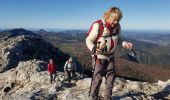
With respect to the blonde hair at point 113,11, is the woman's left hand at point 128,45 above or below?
below

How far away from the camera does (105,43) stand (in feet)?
33.6

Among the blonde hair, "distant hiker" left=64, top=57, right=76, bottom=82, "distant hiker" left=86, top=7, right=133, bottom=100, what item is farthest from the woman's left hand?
"distant hiker" left=64, top=57, right=76, bottom=82

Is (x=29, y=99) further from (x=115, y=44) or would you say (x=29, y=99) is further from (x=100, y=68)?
(x=115, y=44)

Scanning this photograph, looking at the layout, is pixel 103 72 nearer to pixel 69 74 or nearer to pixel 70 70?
pixel 69 74

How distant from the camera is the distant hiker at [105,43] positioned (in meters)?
9.94

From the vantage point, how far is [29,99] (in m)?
14.1

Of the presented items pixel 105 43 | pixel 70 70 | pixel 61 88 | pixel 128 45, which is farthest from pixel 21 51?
pixel 105 43

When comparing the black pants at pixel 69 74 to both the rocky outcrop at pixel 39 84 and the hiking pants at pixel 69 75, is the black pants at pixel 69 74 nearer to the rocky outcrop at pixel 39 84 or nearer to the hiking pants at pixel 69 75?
the hiking pants at pixel 69 75

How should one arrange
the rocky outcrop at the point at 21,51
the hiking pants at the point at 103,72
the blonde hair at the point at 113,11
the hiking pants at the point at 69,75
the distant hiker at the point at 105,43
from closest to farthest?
the blonde hair at the point at 113,11 < the distant hiker at the point at 105,43 < the hiking pants at the point at 103,72 < the hiking pants at the point at 69,75 < the rocky outcrop at the point at 21,51

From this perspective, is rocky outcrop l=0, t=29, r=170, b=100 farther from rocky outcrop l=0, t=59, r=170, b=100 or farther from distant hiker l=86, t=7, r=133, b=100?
distant hiker l=86, t=7, r=133, b=100

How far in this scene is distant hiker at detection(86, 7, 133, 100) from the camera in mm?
9938

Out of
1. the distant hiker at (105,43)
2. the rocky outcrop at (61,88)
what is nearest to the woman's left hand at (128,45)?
the distant hiker at (105,43)

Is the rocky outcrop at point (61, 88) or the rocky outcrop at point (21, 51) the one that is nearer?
the rocky outcrop at point (61, 88)

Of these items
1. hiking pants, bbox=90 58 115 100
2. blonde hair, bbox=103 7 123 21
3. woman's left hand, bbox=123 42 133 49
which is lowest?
hiking pants, bbox=90 58 115 100
